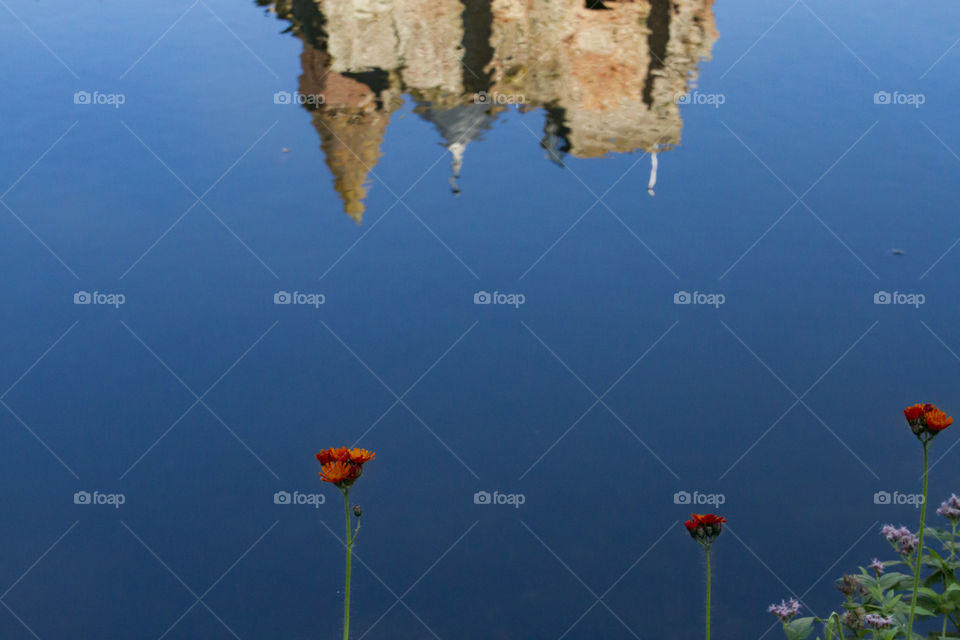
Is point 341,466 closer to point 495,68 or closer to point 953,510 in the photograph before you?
point 953,510

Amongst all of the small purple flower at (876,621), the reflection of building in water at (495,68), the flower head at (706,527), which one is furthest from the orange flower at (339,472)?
the reflection of building in water at (495,68)

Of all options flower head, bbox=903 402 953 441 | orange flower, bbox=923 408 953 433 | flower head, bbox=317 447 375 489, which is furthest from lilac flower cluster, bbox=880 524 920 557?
flower head, bbox=317 447 375 489

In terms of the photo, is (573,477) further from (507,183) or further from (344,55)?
(344,55)

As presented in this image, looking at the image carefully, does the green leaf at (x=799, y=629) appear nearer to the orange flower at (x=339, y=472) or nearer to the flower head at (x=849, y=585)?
the flower head at (x=849, y=585)

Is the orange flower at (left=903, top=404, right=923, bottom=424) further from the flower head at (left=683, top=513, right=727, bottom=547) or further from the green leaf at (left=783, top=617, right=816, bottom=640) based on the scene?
the green leaf at (left=783, top=617, right=816, bottom=640)

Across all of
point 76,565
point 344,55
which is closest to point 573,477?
point 76,565

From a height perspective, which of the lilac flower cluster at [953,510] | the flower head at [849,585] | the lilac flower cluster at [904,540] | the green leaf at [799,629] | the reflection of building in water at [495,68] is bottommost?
the green leaf at [799,629]

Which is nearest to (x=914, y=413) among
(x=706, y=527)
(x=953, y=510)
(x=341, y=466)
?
(x=706, y=527)
